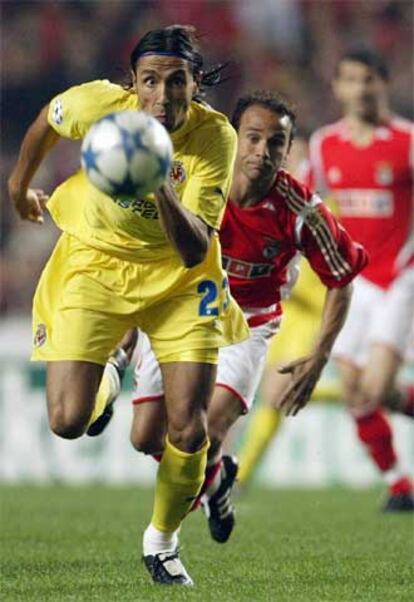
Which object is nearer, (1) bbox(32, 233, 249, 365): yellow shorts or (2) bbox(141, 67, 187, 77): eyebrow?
(2) bbox(141, 67, 187, 77): eyebrow

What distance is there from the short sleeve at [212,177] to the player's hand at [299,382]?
1.01 metres

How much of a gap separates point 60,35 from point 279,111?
855 cm

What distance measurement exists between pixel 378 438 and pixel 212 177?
13.9 ft

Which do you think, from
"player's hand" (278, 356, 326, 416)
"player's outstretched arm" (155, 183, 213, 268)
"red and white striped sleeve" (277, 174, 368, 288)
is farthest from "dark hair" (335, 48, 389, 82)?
"player's outstretched arm" (155, 183, 213, 268)

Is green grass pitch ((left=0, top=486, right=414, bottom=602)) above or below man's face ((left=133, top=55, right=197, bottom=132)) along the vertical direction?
below

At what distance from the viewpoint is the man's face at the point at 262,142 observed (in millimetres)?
6598

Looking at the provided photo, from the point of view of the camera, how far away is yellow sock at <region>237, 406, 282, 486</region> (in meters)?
10.3

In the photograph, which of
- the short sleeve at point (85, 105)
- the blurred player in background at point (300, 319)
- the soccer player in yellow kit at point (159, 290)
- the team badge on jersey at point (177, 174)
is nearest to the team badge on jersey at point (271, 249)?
the soccer player in yellow kit at point (159, 290)

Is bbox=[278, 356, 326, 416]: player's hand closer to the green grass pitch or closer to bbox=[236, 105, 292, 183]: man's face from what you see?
the green grass pitch

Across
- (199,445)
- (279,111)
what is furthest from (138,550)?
(279,111)

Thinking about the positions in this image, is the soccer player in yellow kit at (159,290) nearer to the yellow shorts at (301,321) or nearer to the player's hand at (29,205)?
the player's hand at (29,205)

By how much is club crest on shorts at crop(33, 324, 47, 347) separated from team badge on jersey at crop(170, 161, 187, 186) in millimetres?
780

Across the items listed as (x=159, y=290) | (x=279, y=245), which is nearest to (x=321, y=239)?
(x=279, y=245)

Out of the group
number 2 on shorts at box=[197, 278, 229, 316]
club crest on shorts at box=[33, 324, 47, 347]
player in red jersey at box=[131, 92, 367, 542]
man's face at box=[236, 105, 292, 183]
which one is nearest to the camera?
number 2 on shorts at box=[197, 278, 229, 316]
